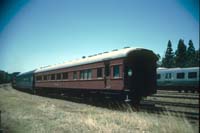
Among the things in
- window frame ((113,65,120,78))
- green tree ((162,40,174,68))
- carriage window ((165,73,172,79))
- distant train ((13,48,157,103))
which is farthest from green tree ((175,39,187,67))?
window frame ((113,65,120,78))

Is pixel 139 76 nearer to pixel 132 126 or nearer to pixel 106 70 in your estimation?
pixel 106 70

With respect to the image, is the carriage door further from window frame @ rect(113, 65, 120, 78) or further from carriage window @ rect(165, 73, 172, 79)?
carriage window @ rect(165, 73, 172, 79)

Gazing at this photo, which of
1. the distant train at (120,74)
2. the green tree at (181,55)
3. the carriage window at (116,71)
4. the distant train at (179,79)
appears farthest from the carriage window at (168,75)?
the green tree at (181,55)

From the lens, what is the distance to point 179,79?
27.4 metres

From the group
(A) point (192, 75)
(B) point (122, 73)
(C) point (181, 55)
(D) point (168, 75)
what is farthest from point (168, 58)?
(B) point (122, 73)

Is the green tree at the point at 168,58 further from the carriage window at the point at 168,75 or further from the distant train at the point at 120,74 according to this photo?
the distant train at the point at 120,74

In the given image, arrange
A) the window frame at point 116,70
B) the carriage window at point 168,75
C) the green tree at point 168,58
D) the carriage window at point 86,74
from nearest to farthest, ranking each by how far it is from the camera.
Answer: the window frame at point 116,70 < the carriage window at point 86,74 < the carriage window at point 168,75 < the green tree at point 168,58

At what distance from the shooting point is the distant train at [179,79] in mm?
25375

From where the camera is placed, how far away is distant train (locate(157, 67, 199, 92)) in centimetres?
2538

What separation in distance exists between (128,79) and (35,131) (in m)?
6.49

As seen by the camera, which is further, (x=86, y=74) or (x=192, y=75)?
(x=192, y=75)

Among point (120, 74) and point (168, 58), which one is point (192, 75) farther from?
point (168, 58)

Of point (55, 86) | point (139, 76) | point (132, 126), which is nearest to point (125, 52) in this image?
point (139, 76)

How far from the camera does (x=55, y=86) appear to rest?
961 inches
